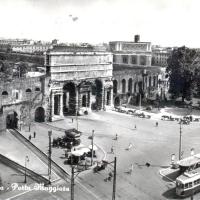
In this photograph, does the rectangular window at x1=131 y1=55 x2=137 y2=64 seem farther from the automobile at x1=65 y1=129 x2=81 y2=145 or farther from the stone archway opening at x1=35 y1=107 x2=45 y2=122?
the automobile at x1=65 y1=129 x2=81 y2=145

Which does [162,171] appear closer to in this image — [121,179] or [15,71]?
[121,179]

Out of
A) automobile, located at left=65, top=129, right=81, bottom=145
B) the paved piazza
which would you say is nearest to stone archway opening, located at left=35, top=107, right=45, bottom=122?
the paved piazza

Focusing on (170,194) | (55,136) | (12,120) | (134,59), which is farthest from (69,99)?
(134,59)

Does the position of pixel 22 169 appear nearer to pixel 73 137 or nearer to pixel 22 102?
pixel 73 137

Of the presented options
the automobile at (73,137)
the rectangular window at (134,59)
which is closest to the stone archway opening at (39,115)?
the automobile at (73,137)

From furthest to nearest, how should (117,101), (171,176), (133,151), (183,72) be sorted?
1. (117,101)
2. (183,72)
3. (133,151)
4. (171,176)

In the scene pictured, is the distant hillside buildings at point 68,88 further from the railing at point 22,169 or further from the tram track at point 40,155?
the railing at point 22,169
